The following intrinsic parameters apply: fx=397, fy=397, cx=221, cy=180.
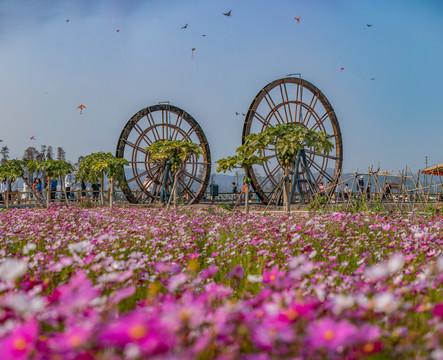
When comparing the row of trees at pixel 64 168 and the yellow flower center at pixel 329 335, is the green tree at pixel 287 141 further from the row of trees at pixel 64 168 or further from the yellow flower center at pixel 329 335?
the yellow flower center at pixel 329 335

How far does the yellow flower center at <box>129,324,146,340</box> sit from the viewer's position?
2.98 ft

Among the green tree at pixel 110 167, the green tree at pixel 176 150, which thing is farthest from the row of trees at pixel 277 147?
the green tree at pixel 110 167

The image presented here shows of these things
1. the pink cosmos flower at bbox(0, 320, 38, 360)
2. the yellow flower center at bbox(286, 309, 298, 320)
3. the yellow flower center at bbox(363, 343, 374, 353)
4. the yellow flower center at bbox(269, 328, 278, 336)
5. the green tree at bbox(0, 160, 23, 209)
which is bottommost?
the yellow flower center at bbox(363, 343, 374, 353)

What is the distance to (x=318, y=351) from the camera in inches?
47.2

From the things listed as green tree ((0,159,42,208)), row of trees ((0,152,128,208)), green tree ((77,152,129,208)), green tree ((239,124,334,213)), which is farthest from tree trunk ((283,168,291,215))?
green tree ((0,159,42,208))

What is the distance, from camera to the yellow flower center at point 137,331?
35.8 inches

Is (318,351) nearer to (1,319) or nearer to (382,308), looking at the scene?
(382,308)

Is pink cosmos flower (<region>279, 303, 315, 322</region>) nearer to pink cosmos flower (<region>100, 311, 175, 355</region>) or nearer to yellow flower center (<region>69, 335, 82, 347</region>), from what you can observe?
pink cosmos flower (<region>100, 311, 175, 355</region>)

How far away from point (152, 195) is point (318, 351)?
18875 millimetres

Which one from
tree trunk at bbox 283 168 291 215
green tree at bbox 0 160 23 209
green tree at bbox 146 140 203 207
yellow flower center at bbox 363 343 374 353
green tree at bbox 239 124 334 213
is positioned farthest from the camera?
green tree at bbox 0 160 23 209

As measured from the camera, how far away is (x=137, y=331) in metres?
0.92

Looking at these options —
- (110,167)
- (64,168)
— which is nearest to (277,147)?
(110,167)

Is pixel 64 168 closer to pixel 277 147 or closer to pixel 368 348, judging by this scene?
pixel 277 147

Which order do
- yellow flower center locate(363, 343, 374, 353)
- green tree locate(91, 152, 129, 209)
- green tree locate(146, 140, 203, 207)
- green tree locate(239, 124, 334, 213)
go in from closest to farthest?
yellow flower center locate(363, 343, 374, 353) < green tree locate(239, 124, 334, 213) < green tree locate(146, 140, 203, 207) < green tree locate(91, 152, 129, 209)
